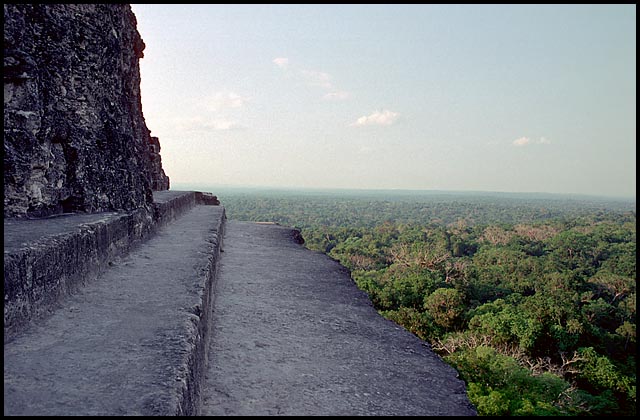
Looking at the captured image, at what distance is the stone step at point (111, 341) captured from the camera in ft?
5.00

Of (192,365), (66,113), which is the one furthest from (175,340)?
(66,113)

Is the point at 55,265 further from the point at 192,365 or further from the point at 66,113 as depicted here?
the point at 66,113

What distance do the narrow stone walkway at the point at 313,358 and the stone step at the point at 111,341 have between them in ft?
0.98

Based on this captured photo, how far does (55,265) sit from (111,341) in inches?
22.1

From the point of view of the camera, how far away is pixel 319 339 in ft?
10.4

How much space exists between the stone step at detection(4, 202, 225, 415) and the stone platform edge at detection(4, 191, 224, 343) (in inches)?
0.5

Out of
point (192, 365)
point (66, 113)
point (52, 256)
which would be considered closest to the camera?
point (192, 365)

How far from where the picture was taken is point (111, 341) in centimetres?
199

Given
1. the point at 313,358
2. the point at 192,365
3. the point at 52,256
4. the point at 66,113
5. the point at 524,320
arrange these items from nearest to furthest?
1. the point at 192,365
2. the point at 52,256
3. the point at 313,358
4. the point at 66,113
5. the point at 524,320

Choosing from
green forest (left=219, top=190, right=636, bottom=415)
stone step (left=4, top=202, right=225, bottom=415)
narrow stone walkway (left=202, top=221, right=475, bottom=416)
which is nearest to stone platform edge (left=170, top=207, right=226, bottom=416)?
stone step (left=4, top=202, right=225, bottom=415)

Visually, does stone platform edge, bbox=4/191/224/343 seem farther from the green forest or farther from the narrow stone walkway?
the green forest

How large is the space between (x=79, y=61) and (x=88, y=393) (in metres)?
2.83

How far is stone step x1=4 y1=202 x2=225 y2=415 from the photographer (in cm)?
153

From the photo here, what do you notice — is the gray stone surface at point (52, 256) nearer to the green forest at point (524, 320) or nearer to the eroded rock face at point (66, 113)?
the eroded rock face at point (66, 113)
